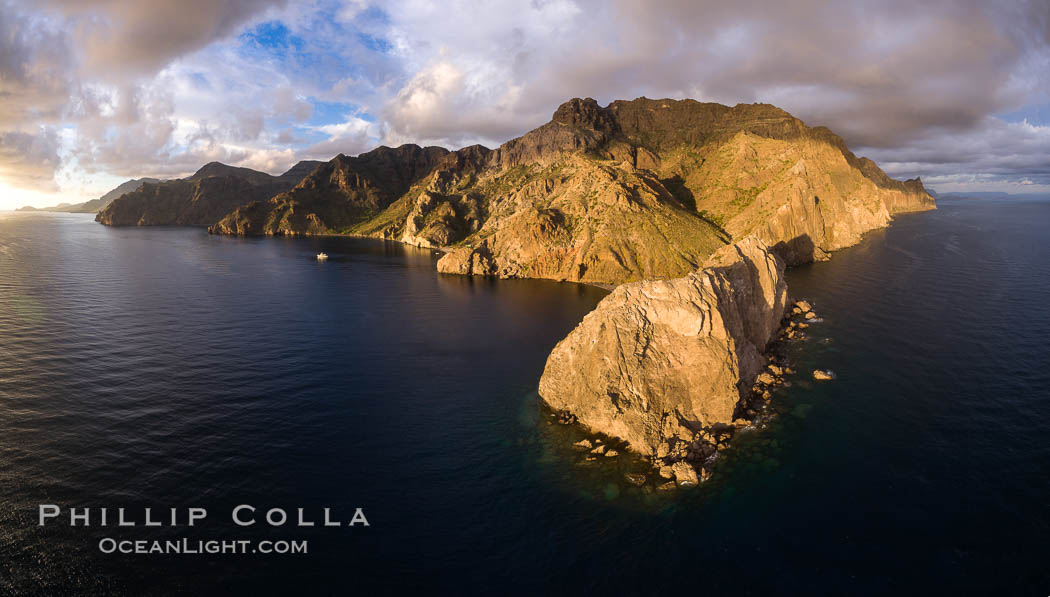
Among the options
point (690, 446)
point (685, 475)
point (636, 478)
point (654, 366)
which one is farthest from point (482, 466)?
point (654, 366)

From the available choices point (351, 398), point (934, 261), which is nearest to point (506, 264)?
point (351, 398)

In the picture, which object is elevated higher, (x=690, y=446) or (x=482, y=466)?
(x=690, y=446)

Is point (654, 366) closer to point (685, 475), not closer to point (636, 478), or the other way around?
point (685, 475)

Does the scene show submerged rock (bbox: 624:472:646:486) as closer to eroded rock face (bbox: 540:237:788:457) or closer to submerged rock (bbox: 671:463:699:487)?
submerged rock (bbox: 671:463:699:487)

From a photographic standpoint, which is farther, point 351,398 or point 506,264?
point 506,264

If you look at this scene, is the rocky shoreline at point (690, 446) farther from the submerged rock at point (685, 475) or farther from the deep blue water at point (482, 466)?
the deep blue water at point (482, 466)

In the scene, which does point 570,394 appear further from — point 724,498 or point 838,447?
point 838,447

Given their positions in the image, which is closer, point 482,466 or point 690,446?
point 482,466
